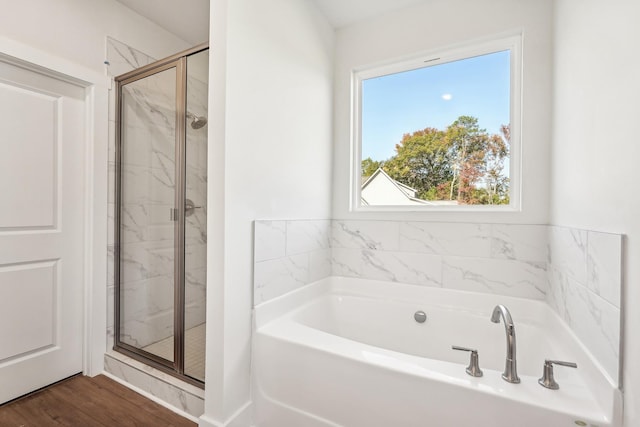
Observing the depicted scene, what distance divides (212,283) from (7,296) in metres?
1.30

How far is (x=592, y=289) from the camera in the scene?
1.09 metres

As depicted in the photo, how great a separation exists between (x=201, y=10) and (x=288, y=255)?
1.94m

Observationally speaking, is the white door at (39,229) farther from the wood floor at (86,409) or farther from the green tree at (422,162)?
the green tree at (422,162)

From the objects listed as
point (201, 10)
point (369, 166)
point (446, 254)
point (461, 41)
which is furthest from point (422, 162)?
point (201, 10)

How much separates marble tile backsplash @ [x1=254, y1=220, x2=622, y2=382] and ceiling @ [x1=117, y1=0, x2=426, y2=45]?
1.56 m

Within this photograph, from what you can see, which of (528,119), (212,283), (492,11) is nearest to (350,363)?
(212,283)

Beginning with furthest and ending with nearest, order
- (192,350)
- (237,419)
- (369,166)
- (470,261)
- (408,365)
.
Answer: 1. (369,166)
2. (470,261)
3. (192,350)
4. (237,419)
5. (408,365)

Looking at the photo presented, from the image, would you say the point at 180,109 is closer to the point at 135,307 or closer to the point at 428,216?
the point at 135,307

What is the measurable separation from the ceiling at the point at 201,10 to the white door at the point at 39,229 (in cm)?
82

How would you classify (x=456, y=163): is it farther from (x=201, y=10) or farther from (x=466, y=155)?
(x=201, y=10)

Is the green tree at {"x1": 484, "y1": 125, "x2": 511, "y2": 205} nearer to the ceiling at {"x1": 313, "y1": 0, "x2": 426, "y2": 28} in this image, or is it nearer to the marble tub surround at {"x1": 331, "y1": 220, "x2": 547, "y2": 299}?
the marble tub surround at {"x1": 331, "y1": 220, "x2": 547, "y2": 299}

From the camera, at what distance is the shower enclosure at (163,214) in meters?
1.83

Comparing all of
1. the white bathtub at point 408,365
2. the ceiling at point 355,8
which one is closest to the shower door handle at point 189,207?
the white bathtub at point 408,365

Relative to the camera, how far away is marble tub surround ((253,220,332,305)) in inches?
62.7
